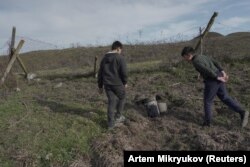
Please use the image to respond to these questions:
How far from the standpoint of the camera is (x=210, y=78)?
27.2 ft

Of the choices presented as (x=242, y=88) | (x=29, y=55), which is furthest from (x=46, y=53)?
(x=242, y=88)

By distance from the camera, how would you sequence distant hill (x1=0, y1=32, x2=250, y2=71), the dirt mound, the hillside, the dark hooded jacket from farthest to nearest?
1. distant hill (x1=0, y1=32, x2=250, y2=71)
2. the dark hooded jacket
3. the hillside
4. the dirt mound

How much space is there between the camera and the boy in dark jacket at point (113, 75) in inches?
331

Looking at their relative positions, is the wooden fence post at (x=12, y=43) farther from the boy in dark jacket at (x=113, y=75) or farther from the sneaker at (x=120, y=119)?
the sneaker at (x=120, y=119)

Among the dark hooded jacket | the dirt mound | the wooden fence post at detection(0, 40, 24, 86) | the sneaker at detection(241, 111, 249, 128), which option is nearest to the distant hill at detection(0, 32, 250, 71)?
the wooden fence post at detection(0, 40, 24, 86)

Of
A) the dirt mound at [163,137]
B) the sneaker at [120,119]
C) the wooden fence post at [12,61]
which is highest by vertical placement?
the wooden fence post at [12,61]

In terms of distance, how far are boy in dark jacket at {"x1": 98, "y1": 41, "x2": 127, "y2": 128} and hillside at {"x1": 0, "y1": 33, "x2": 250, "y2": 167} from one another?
18.5 inches

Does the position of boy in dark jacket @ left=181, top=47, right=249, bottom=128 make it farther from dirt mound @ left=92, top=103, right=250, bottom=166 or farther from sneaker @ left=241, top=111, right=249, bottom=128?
dirt mound @ left=92, top=103, right=250, bottom=166

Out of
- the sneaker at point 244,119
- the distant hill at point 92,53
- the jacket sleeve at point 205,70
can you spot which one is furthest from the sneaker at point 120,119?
the distant hill at point 92,53

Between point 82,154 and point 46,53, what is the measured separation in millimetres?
18787

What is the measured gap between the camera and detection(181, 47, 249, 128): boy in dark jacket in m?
8.15

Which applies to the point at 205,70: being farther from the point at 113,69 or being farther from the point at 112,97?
the point at 112,97

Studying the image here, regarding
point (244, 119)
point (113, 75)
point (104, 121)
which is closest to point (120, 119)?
point (104, 121)

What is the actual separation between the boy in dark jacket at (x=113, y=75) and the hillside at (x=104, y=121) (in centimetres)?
47
